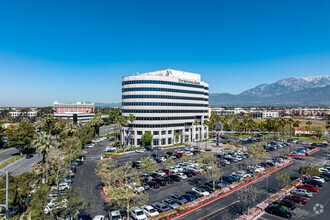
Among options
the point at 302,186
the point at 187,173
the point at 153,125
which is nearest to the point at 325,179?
the point at 302,186

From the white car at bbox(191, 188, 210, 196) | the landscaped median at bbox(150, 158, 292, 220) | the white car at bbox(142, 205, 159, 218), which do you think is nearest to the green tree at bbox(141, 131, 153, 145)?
the white car at bbox(191, 188, 210, 196)

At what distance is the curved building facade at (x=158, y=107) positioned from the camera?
3693 inches

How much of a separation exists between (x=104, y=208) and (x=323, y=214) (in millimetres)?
41134

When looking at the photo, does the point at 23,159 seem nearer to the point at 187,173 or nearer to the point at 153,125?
the point at 153,125

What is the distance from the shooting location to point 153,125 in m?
94.4

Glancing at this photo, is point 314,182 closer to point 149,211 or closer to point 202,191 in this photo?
point 202,191

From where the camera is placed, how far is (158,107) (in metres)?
94.9

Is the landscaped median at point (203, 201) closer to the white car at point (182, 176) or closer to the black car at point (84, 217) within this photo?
the black car at point (84, 217)

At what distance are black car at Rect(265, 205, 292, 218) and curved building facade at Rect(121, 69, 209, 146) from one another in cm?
6487

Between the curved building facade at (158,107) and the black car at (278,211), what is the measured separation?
213 feet

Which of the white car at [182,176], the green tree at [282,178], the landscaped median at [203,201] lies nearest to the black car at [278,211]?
the green tree at [282,178]

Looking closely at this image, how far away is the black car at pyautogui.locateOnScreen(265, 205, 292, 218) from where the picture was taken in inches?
1302

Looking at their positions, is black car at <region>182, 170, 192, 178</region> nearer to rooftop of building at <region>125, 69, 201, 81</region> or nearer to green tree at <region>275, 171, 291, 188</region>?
green tree at <region>275, 171, 291, 188</region>

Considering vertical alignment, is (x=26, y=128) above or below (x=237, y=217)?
above
